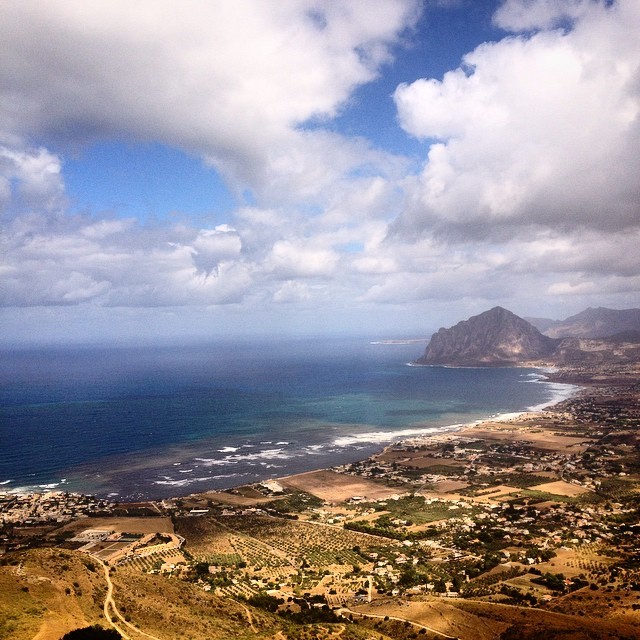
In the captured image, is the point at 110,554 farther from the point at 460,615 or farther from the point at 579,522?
the point at 579,522

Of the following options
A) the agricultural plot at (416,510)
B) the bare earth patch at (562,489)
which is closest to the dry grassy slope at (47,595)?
the agricultural plot at (416,510)

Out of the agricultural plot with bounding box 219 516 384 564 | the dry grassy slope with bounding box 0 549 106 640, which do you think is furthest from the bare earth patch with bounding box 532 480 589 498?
the dry grassy slope with bounding box 0 549 106 640

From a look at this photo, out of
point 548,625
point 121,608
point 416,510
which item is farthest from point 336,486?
point 121,608

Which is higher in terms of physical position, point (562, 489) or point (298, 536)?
point (298, 536)

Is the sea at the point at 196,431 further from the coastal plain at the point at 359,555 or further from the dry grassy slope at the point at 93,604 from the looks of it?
the dry grassy slope at the point at 93,604

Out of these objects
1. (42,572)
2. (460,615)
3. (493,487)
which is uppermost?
(42,572)

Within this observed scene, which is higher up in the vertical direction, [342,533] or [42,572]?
[42,572]

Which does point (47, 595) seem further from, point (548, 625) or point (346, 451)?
point (346, 451)

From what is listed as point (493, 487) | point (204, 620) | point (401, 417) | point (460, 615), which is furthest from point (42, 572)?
point (401, 417)
